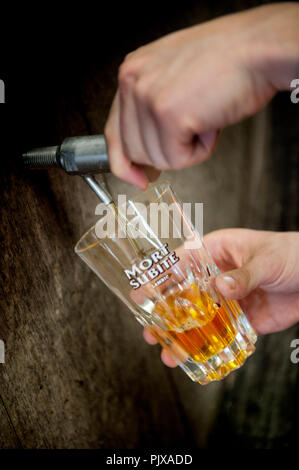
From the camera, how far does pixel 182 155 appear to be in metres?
0.66

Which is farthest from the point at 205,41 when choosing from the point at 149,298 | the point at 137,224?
the point at 149,298

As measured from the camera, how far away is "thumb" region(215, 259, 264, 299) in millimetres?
917

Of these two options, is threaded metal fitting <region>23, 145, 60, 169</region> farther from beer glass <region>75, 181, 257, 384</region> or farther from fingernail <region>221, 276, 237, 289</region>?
fingernail <region>221, 276, 237, 289</region>

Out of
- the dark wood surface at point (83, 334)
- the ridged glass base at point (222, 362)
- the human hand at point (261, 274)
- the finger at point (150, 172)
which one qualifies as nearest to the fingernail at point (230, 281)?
the human hand at point (261, 274)

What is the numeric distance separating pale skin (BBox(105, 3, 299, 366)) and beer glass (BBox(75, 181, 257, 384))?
13 centimetres

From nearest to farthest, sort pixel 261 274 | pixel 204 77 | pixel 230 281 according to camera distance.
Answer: pixel 204 77 → pixel 230 281 → pixel 261 274

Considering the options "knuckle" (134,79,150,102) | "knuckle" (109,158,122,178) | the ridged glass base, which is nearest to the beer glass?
the ridged glass base

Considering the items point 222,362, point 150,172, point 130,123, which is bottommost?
point 222,362

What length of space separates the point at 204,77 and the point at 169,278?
0.41 m

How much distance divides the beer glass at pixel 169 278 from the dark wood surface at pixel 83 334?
0.18 metres

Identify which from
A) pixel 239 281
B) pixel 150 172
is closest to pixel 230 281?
pixel 239 281

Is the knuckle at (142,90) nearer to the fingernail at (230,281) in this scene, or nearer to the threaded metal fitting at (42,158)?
the threaded metal fitting at (42,158)

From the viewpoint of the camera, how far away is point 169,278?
34.4 inches

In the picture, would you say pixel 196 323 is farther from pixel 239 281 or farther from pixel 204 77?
pixel 204 77
